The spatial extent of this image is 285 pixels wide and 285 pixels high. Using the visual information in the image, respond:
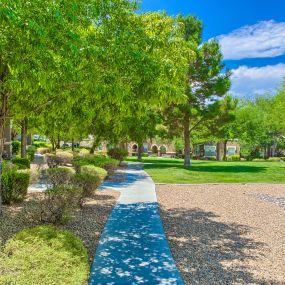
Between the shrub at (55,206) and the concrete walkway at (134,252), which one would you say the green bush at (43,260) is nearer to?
the concrete walkway at (134,252)

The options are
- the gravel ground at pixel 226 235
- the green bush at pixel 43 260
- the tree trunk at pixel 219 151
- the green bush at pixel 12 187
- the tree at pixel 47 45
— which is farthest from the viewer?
the tree trunk at pixel 219 151

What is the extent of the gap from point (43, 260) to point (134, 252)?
2.69 m

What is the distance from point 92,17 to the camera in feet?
27.7

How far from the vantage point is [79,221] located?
951 cm

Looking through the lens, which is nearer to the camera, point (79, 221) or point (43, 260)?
point (43, 260)

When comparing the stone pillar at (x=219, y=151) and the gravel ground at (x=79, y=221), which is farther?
the stone pillar at (x=219, y=151)

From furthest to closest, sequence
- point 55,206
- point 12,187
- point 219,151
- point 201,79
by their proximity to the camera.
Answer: point 219,151 → point 201,79 → point 12,187 → point 55,206

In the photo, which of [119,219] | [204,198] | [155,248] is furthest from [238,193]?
[155,248]

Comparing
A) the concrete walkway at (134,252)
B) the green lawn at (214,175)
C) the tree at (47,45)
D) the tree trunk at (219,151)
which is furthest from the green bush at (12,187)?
the tree trunk at (219,151)

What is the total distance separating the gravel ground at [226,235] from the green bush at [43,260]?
2046 mm

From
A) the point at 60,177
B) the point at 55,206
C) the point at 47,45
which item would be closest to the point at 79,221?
the point at 55,206

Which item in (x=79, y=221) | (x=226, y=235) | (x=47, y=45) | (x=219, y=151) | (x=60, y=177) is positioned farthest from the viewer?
(x=219, y=151)

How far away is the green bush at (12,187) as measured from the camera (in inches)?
431

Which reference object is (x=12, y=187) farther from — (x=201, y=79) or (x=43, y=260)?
(x=201, y=79)
